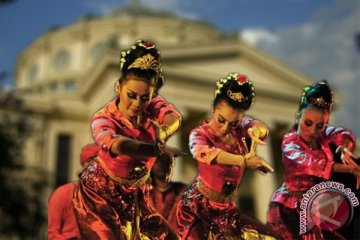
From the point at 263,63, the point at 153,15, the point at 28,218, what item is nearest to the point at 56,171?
the point at 28,218

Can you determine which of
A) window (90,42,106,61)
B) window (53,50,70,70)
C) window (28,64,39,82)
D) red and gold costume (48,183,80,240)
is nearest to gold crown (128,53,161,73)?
red and gold costume (48,183,80,240)

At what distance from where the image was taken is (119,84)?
11.4ft

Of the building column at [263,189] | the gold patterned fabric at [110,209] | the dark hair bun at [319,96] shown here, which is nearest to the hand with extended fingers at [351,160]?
the dark hair bun at [319,96]

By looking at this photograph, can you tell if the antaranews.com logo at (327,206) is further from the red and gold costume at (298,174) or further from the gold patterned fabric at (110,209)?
the gold patterned fabric at (110,209)

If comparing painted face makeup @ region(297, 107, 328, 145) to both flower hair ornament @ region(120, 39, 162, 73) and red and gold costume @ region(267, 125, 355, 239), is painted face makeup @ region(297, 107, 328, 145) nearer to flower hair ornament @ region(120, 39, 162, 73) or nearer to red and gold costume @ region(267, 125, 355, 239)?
red and gold costume @ region(267, 125, 355, 239)

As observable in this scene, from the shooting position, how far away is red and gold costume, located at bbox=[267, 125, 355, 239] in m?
3.76

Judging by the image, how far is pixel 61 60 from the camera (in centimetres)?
4925

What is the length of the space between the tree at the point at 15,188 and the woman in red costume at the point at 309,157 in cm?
1484

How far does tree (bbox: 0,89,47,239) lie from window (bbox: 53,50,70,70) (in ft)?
95.2

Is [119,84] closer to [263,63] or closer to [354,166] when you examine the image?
[354,166]

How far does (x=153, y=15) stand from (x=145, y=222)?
160ft

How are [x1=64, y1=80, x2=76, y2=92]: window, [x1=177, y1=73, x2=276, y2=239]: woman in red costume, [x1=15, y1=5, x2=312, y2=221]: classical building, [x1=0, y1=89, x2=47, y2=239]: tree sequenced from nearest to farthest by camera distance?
1. [x1=177, y1=73, x2=276, y2=239]: woman in red costume
2. [x1=0, y1=89, x2=47, y2=239]: tree
3. [x1=15, y1=5, x2=312, y2=221]: classical building
4. [x1=64, y1=80, x2=76, y2=92]: window

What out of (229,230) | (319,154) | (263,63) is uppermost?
(263,63)

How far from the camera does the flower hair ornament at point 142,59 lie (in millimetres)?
3365
